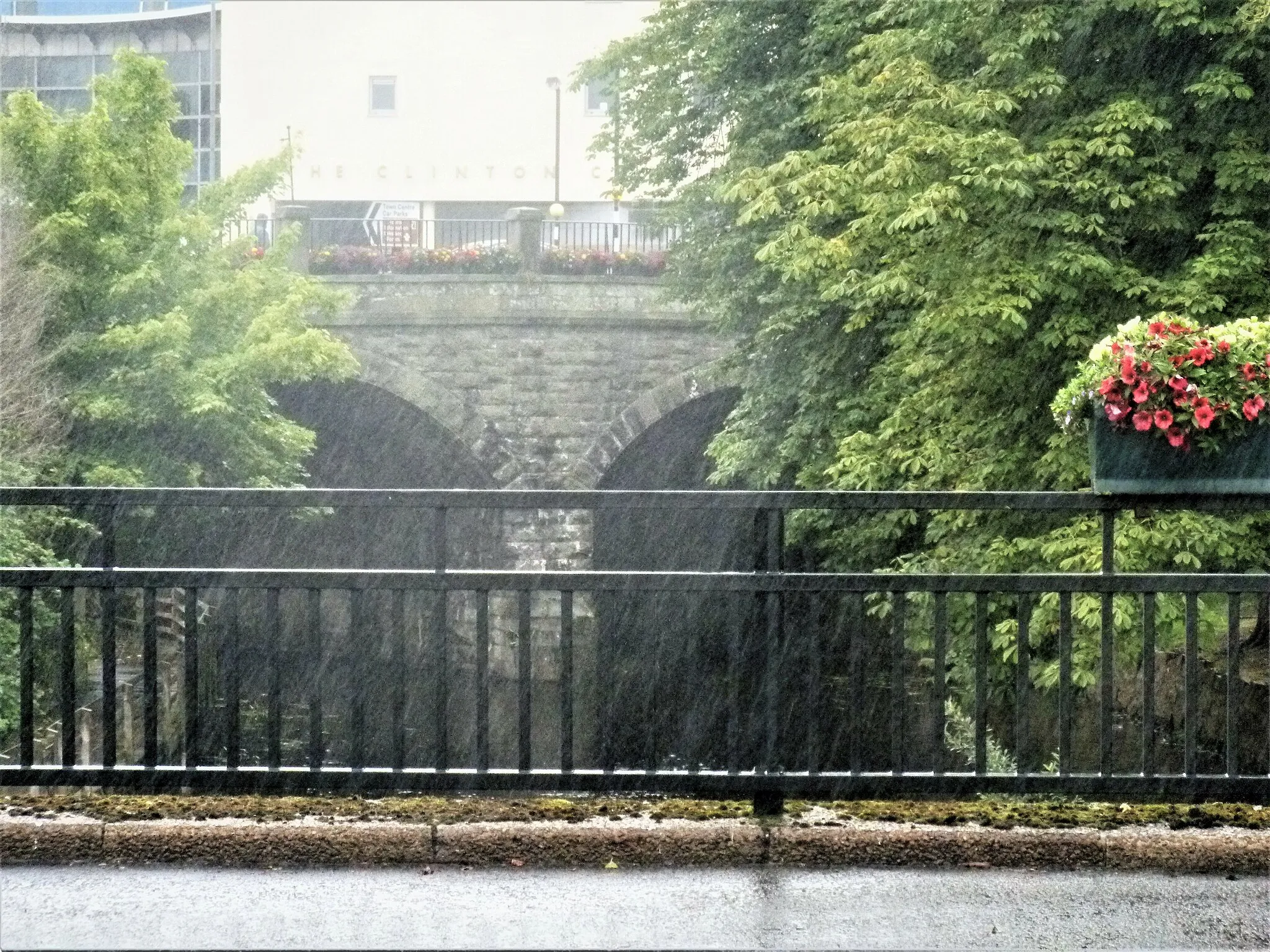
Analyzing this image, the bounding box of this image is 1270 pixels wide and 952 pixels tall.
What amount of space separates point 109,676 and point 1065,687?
8.78 feet

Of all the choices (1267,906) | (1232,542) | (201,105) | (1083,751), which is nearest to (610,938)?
(1267,906)

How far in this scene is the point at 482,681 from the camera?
15.5ft

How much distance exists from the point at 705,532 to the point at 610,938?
26.7 m

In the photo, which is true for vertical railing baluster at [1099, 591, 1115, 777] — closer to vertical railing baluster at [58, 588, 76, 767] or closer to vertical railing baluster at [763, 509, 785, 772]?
vertical railing baluster at [763, 509, 785, 772]

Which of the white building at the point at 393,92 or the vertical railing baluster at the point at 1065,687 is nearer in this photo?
the vertical railing baluster at the point at 1065,687

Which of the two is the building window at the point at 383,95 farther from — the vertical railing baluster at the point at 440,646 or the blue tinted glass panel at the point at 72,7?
the vertical railing baluster at the point at 440,646

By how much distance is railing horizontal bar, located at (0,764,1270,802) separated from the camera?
4594 mm

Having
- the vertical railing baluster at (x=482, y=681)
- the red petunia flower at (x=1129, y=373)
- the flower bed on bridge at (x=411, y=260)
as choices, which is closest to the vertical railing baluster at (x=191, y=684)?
the vertical railing baluster at (x=482, y=681)

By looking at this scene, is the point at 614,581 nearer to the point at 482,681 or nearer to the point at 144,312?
the point at 482,681

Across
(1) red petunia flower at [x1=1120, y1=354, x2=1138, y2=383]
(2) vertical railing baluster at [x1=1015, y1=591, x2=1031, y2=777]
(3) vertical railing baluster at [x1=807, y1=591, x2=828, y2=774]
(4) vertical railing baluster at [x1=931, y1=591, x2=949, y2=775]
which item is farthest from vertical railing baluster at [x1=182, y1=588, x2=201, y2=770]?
(1) red petunia flower at [x1=1120, y1=354, x2=1138, y2=383]

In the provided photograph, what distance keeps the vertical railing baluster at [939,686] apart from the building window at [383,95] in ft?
123

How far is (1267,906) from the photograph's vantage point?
400 centimetres

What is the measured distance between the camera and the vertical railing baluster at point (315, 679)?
182 inches

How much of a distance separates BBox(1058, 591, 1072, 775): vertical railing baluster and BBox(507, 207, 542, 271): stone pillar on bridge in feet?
A: 76.0
